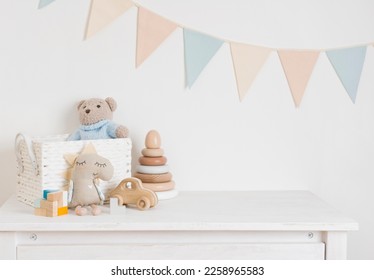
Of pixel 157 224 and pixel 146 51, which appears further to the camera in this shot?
pixel 146 51

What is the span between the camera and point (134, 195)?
4.99 ft

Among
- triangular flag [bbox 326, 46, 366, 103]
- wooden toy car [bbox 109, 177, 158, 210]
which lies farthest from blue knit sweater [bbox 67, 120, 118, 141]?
triangular flag [bbox 326, 46, 366, 103]

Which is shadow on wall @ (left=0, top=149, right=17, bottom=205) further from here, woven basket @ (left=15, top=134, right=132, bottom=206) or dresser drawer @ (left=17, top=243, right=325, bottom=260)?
dresser drawer @ (left=17, top=243, right=325, bottom=260)

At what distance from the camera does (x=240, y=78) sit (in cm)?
182

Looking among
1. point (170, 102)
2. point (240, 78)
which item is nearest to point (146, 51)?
point (170, 102)

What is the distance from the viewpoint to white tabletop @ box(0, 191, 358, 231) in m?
1.39

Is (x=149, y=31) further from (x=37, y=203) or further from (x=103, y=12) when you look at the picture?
(x=37, y=203)

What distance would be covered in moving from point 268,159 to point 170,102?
1.21ft

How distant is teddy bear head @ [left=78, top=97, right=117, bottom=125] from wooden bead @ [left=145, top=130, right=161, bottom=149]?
14 centimetres

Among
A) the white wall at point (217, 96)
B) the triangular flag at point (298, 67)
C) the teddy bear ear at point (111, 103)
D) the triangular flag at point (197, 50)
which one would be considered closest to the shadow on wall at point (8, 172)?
the white wall at point (217, 96)

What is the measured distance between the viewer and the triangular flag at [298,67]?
5.97 ft

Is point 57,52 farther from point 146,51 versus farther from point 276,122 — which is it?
point 276,122

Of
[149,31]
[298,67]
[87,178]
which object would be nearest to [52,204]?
[87,178]
